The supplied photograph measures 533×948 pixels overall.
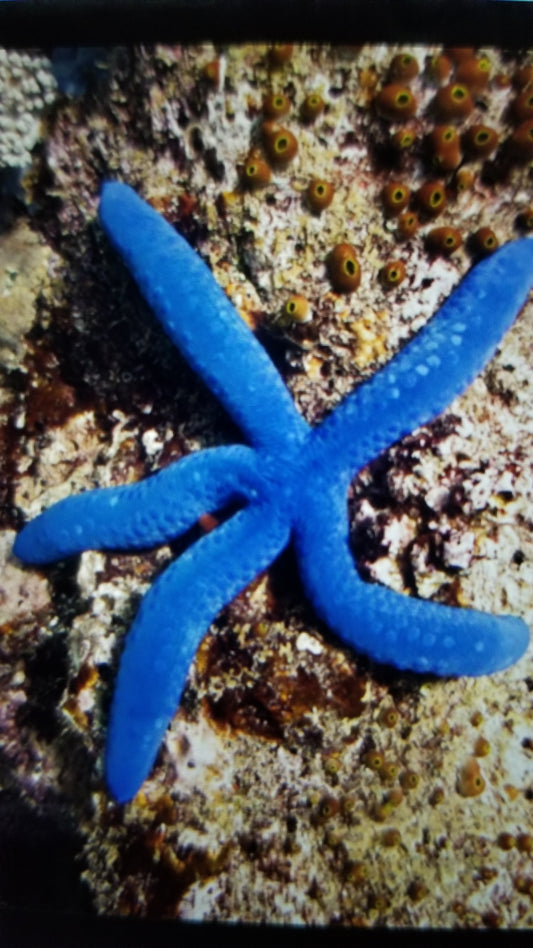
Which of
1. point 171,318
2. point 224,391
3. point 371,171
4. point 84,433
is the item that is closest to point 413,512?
point 224,391

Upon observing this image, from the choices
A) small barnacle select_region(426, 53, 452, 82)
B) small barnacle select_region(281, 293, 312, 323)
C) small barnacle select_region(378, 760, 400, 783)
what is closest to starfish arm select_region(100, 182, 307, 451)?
small barnacle select_region(281, 293, 312, 323)

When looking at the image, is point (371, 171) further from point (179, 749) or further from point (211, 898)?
point (211, 898)

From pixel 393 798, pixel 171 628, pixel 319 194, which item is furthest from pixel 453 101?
pixel 393 798

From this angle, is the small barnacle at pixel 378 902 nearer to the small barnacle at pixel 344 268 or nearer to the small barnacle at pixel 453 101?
the small barnacle at pixel 344 268

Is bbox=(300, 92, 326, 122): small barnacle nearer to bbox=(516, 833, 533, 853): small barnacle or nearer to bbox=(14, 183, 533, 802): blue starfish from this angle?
bbox=(14, 183, 533, 802): blue starfish

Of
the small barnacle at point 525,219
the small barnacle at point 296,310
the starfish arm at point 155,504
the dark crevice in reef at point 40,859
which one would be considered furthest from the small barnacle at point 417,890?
the small barnacle at point 525,219

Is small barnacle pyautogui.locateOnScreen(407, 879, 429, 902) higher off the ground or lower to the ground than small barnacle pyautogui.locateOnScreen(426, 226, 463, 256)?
lower
